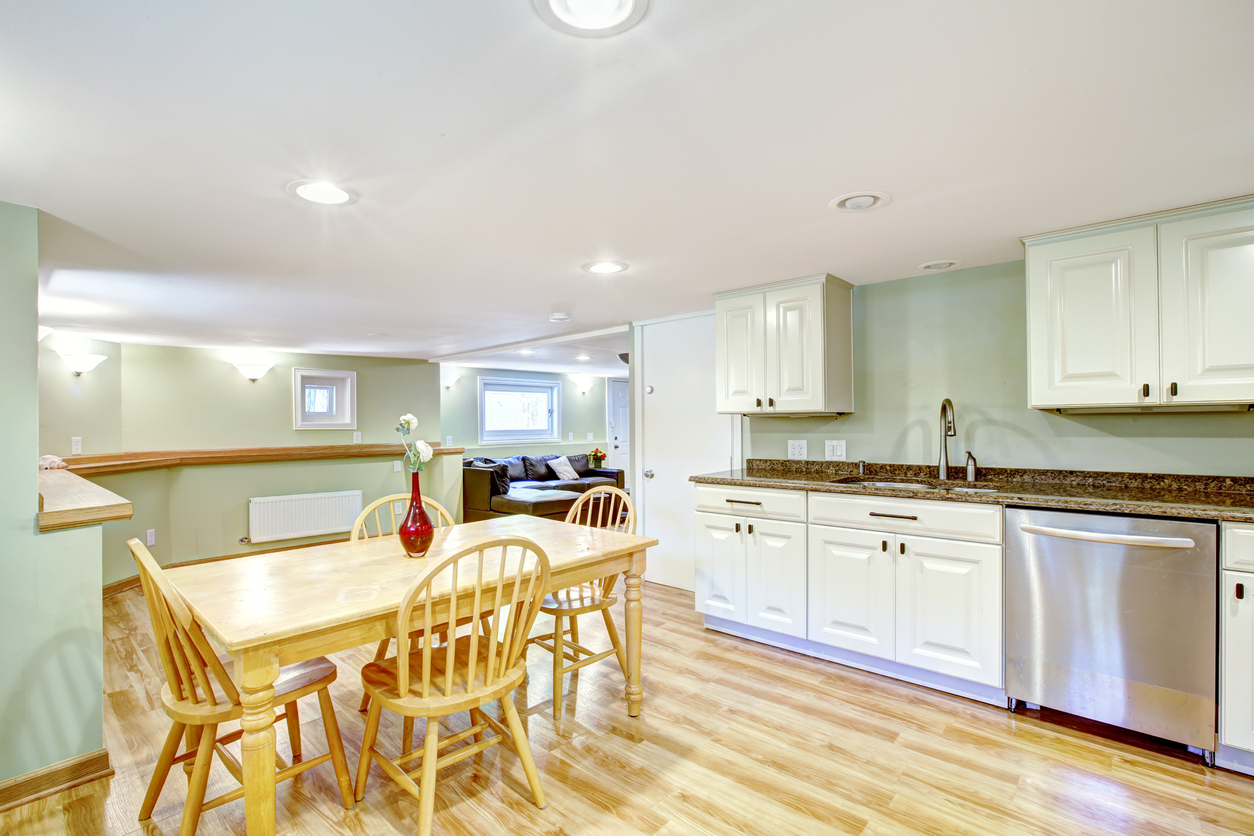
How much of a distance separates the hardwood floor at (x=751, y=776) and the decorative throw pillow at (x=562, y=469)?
16.7 feet

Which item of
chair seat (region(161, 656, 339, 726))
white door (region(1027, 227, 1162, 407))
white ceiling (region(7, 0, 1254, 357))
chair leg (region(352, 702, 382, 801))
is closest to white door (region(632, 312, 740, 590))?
white ceiling (region(7, 0, 1254, 357))

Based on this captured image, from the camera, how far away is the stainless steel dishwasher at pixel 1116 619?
6.77 feet

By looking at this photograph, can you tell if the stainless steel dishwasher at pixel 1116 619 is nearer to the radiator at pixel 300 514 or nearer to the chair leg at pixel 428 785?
the chair leg at pixel 428 785

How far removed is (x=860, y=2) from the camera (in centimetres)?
110

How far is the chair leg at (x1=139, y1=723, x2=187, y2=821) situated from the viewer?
5.83ft

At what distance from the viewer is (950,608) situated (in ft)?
8.52

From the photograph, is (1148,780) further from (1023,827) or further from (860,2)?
(860,2)

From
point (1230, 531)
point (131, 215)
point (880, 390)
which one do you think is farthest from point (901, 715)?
point (131, 215)

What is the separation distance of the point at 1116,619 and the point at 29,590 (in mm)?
3936

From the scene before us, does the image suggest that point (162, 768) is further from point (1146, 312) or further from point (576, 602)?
point (1146, 312)

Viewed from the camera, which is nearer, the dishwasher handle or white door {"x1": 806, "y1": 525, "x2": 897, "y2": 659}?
the dishwasher handle

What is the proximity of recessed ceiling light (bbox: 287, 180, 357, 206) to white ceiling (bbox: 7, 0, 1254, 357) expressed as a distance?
0.04m

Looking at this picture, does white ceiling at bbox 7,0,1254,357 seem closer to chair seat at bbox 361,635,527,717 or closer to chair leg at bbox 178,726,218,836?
chair seat at bbox 361,635,527,717

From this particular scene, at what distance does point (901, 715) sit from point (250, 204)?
321 cm
